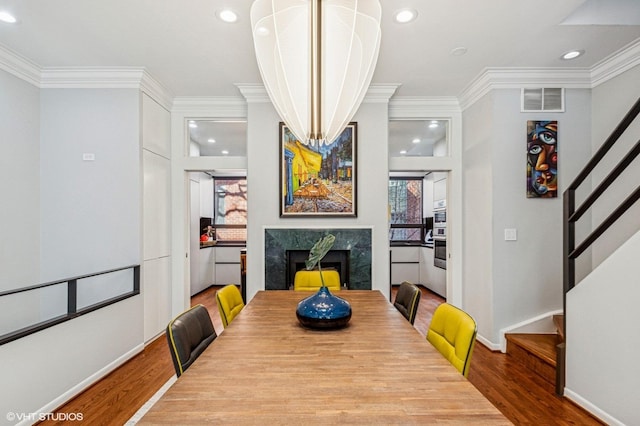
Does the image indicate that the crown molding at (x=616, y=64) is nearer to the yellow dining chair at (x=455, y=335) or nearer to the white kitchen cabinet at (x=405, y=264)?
the yellow dining chair at (x=455, y=335)

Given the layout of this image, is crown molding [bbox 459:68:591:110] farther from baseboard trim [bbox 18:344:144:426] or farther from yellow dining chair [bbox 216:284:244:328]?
baseboard trim [bbox 18:344:144:426]

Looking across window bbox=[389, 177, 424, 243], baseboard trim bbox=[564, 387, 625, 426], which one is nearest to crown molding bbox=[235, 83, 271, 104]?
baseboard trim bbox=[564, 387, 625, 426]

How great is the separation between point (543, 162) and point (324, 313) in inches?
118

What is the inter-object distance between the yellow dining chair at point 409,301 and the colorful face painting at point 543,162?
1.98m

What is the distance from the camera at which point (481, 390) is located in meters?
2.60

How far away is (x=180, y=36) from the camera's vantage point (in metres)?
2.75

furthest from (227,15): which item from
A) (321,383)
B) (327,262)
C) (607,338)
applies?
(607,338)

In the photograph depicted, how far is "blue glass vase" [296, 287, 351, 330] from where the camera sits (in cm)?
167

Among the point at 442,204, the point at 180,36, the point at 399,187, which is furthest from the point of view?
the point at 399,187

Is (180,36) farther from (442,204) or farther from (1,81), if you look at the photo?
(442,204)

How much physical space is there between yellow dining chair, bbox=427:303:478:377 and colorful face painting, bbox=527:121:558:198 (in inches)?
91.7

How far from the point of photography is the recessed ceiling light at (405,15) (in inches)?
94.6

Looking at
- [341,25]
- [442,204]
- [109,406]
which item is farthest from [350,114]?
[442,204]

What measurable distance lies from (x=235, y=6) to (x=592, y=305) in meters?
3.22
